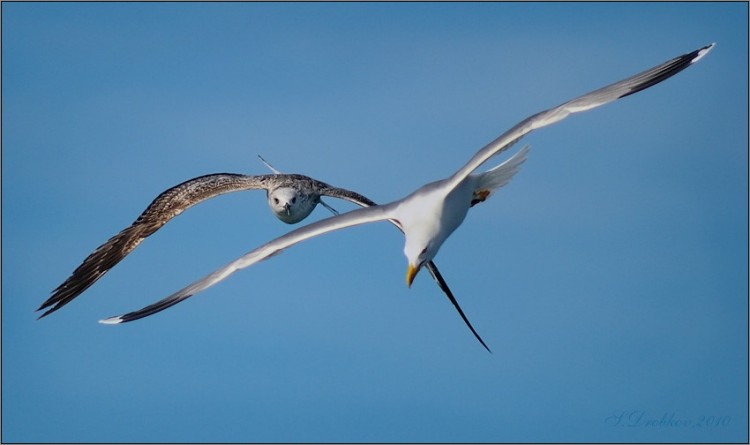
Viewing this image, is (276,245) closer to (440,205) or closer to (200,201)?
(440,205)

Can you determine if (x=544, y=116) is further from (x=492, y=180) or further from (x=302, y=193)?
(x=302, y=193)

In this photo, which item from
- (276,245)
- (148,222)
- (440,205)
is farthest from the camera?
(148,222)

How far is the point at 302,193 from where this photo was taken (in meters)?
20.4

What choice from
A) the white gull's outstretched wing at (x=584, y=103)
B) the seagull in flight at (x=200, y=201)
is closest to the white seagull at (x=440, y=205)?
the white gull's outstretched wing at (x=584, y=103)

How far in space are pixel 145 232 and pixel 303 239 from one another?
534 cm

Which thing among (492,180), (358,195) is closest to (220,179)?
(358,195)

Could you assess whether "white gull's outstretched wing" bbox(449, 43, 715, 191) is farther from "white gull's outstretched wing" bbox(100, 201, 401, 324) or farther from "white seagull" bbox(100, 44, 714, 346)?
"white gull's outstretched wing" bbox(100, 201, 401, 324)

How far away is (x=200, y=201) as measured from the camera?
1950 cm

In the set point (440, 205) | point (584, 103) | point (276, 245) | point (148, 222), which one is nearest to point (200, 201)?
point (148, 222)

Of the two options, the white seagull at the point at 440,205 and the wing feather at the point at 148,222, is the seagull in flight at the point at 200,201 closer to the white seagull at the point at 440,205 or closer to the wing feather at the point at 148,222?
the wing feather at the point at 148,222

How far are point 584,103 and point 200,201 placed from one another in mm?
8290

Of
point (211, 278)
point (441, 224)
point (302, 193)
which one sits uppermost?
point (302, 193)

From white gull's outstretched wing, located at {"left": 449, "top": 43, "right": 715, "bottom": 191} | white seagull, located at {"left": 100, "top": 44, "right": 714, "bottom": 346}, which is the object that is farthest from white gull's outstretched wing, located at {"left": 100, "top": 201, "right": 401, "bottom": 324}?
white gull's outstretched wing, located at {"left": 449, "top": 43, "right": 715, "bottom": 191}

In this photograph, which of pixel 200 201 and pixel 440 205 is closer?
pixel 440 205
